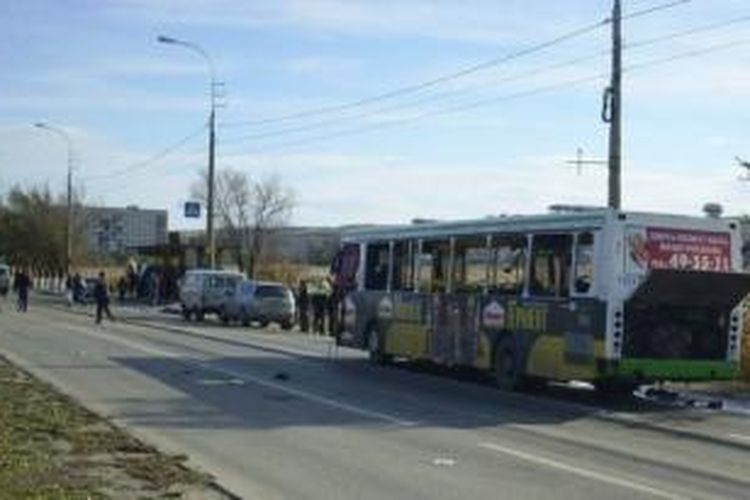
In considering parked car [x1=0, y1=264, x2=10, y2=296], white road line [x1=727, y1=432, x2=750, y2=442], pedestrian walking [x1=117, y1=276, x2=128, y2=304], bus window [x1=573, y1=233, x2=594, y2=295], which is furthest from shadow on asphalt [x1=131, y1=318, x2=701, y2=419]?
parked car [x1=0, y1=264, x2=10, y2=296]

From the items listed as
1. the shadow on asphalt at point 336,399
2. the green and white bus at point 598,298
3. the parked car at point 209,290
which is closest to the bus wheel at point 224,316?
the parked car at point 209,290

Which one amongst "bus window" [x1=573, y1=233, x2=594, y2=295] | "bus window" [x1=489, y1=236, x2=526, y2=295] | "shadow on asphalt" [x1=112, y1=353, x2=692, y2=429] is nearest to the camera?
"shadow on asphalt" [x1=112, y1=353, x2=692, y2=429]

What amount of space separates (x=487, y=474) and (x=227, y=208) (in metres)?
99.6

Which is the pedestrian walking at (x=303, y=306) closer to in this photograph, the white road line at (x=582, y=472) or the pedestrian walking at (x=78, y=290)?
the pedestrian walking at (x=78, y=290)

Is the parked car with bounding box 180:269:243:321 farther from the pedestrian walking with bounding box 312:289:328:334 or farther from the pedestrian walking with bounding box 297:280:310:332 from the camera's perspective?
the pedestrian walking with bounding box 312:289:328:334

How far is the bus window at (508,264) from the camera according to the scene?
80.4 ft

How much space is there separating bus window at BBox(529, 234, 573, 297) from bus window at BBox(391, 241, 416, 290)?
4.94m

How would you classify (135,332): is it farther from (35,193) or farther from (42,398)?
(35,193)

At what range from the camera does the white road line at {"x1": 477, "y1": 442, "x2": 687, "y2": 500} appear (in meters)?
13.2

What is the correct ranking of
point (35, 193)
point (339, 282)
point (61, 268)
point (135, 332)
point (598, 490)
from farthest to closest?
point (35, 193) < point (61, 268) < point (135, 332) < point (339, 282) < point (598, 490)

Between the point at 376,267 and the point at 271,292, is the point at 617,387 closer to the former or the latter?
the point at 376,267

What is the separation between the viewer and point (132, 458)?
47.6ft

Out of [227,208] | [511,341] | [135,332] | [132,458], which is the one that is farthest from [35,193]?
[132,458]

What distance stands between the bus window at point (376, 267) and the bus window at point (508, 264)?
4794mm
